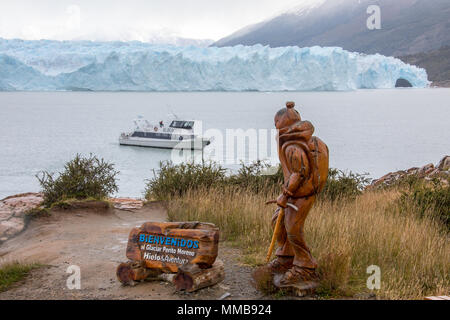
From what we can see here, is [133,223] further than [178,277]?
Yes

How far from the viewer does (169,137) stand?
4206cm

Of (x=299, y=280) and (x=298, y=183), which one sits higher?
(x=298, y=183)

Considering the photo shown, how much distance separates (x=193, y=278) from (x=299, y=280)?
113 cm

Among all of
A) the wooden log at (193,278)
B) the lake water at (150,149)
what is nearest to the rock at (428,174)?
the wooden log at (193,278)

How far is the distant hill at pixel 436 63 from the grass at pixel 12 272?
5680 inches

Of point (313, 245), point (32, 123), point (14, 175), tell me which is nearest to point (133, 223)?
point (313, 245)

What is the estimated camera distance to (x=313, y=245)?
6664 mm

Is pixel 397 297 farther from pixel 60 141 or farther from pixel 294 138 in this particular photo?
pixel 60 141

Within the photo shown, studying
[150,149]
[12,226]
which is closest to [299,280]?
[12,226]

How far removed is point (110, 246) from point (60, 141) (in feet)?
144

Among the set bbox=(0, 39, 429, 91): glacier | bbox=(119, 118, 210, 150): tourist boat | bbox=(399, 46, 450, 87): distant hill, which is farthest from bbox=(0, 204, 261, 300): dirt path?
bbox=(399, 46, 450, 87): distant hill

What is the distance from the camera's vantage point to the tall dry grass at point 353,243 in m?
5.43

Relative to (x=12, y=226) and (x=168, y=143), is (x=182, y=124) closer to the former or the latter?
(x=168, y=143)

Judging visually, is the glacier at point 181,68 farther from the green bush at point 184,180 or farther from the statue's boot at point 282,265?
the statue's boot at point 282,265
